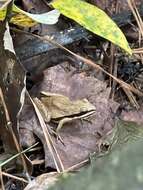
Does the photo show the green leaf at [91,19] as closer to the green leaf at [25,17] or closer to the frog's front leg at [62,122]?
the green leaf at [25,17]

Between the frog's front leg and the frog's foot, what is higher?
the frog's front leg

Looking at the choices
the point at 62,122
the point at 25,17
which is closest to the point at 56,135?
the point at 62,122

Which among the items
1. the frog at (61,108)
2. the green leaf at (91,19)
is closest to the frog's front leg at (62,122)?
the frog at (61,108)

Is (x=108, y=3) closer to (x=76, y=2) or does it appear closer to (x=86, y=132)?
(x=76, y=2)

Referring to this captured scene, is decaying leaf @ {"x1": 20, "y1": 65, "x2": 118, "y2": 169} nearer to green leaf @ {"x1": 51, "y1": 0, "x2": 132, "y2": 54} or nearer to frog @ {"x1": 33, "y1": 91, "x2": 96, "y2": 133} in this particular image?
frog @ {"x1": 33, "y1": 91, "x2": 96, "y2": 133}

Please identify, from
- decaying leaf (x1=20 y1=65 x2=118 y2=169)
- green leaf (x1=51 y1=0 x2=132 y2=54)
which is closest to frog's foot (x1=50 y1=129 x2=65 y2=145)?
decaying leaf (x1=20 y1=65 x2=118 y2=169)

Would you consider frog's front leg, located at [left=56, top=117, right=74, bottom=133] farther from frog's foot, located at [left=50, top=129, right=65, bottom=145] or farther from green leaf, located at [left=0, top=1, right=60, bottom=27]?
green leaf, located at [left=0, top=1, right=60, bottom=27]

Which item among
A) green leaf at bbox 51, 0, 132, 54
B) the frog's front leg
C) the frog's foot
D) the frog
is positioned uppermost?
green leaf at bbox 51, 0, 132, 54
